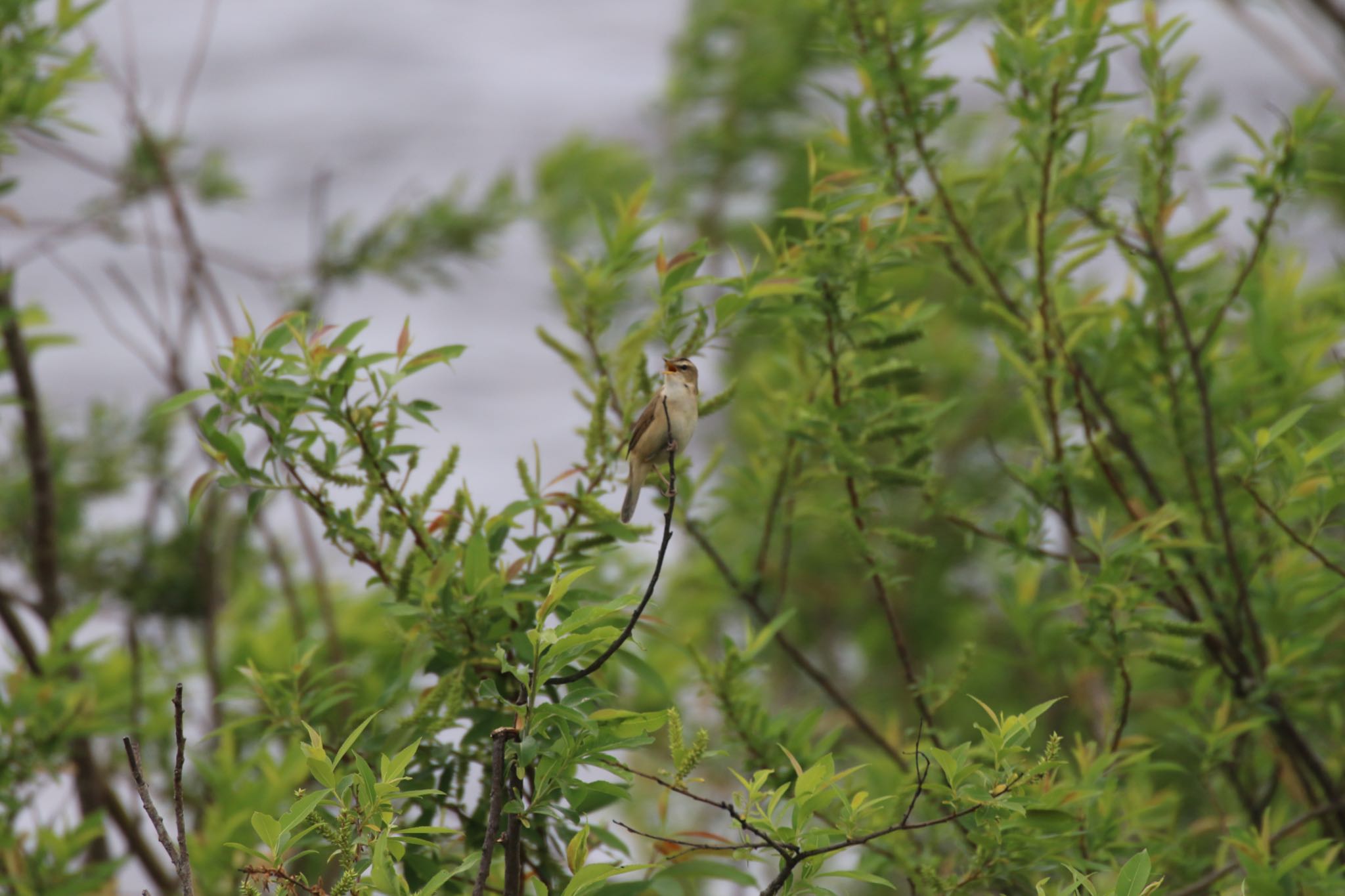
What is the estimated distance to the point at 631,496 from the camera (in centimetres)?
215

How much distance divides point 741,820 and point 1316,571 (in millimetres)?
1541

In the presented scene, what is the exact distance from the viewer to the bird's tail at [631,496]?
6.83 ft

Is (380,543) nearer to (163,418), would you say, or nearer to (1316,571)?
(1316,571)

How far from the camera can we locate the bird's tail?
208 cm

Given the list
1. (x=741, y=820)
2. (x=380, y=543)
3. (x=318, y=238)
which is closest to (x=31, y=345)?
(x=318, y=238)

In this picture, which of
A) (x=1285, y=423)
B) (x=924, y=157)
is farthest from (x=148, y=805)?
(x=924, y=157)

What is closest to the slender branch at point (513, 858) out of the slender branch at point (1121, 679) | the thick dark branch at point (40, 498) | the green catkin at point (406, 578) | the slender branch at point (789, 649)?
the green catkin at point (406, 578)

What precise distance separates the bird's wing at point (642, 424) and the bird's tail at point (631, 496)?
0.06 meters

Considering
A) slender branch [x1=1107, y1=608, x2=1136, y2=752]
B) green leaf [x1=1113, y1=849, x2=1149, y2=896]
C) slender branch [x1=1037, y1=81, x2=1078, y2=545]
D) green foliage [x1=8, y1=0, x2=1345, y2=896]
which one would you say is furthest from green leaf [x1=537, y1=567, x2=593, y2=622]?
slender branch [x1=1037, y1=81, x2=1078, y2=545]

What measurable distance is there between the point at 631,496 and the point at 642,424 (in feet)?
0.62

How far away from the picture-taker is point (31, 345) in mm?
3113

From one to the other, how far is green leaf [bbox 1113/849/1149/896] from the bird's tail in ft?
3.09

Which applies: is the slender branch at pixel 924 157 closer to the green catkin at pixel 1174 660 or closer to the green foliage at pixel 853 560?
the green foliage at pixel 853 560

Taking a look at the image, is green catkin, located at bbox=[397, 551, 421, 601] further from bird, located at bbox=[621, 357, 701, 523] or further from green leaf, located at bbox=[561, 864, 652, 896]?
green leaf, located at bbox=[561, 864, 652, 896]
